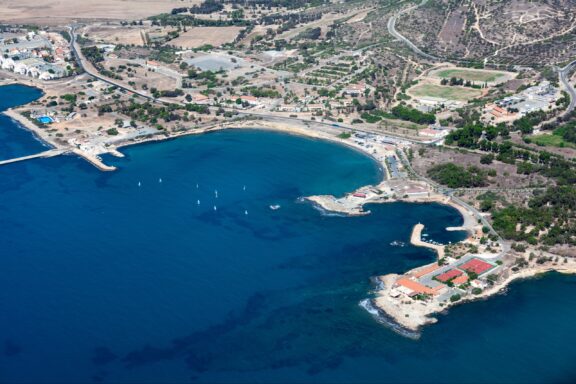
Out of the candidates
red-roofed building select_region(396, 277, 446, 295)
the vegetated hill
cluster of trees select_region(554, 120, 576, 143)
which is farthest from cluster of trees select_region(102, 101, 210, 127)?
red-roofed building select_region(396, 277, 446, 295)

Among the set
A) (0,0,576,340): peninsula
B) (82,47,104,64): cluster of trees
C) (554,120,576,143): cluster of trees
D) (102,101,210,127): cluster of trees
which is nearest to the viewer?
(0,0,576,340): peninsula

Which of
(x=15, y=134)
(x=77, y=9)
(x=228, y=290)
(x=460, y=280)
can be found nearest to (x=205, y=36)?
(x=77, y=9)

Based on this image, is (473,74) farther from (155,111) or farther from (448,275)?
(448,275)

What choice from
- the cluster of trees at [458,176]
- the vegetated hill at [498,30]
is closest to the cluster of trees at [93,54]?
the vegetated hill at [498,30]

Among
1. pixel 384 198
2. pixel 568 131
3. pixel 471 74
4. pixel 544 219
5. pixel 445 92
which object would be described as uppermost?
pixel 471 74

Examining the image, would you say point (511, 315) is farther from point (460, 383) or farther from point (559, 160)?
point (559, 160)

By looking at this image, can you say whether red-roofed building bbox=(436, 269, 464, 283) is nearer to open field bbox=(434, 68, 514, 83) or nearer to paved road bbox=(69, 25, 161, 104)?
open field bbox=(434, 68, 514, 83)
